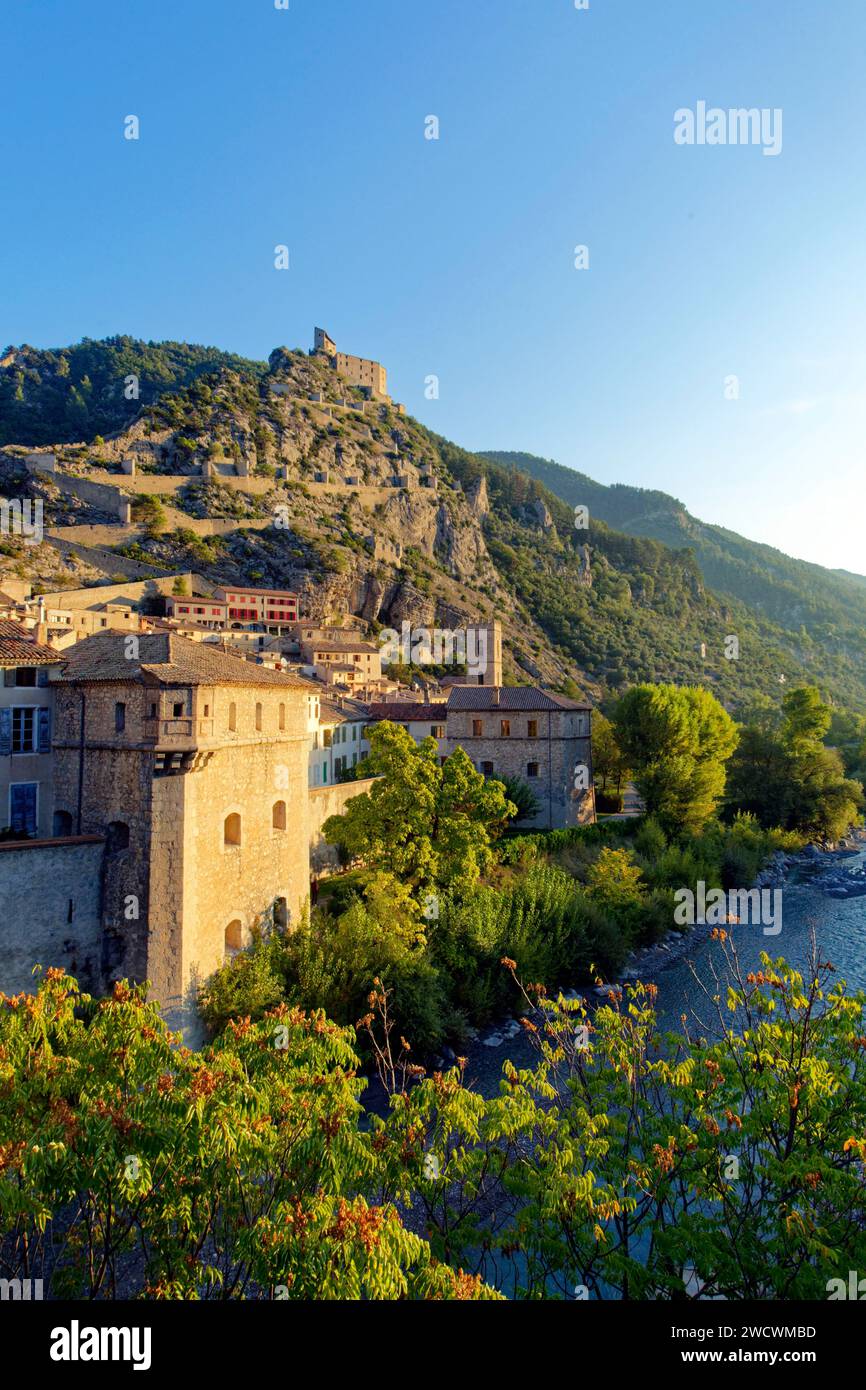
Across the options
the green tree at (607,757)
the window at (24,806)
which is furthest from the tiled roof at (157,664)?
the green tree at (607,757)

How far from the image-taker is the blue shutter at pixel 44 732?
20.4 meters

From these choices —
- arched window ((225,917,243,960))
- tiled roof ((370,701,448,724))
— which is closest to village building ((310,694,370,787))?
tiled roof ((370,701,448,724))

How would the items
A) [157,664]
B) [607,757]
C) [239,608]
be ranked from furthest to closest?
[239,608], [607,757], [157,664]

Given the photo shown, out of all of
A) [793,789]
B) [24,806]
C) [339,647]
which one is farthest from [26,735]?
[339,647]

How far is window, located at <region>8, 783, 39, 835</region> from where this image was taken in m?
19.8

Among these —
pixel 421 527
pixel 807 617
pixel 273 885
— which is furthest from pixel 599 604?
pixel 273 885

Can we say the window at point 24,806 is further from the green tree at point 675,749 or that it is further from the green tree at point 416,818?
the green tree at point 675,749

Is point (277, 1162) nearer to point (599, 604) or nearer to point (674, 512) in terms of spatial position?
point (599, 604)

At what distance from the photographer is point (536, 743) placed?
41.2 metres

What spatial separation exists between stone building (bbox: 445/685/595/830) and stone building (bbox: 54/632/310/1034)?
21286 millimetres

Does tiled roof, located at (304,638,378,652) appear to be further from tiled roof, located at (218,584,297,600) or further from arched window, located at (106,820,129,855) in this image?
arched window, located at (106,820,129,855)

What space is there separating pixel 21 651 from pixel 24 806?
4373 millimetres

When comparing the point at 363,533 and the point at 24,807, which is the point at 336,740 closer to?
the point at 24,807
